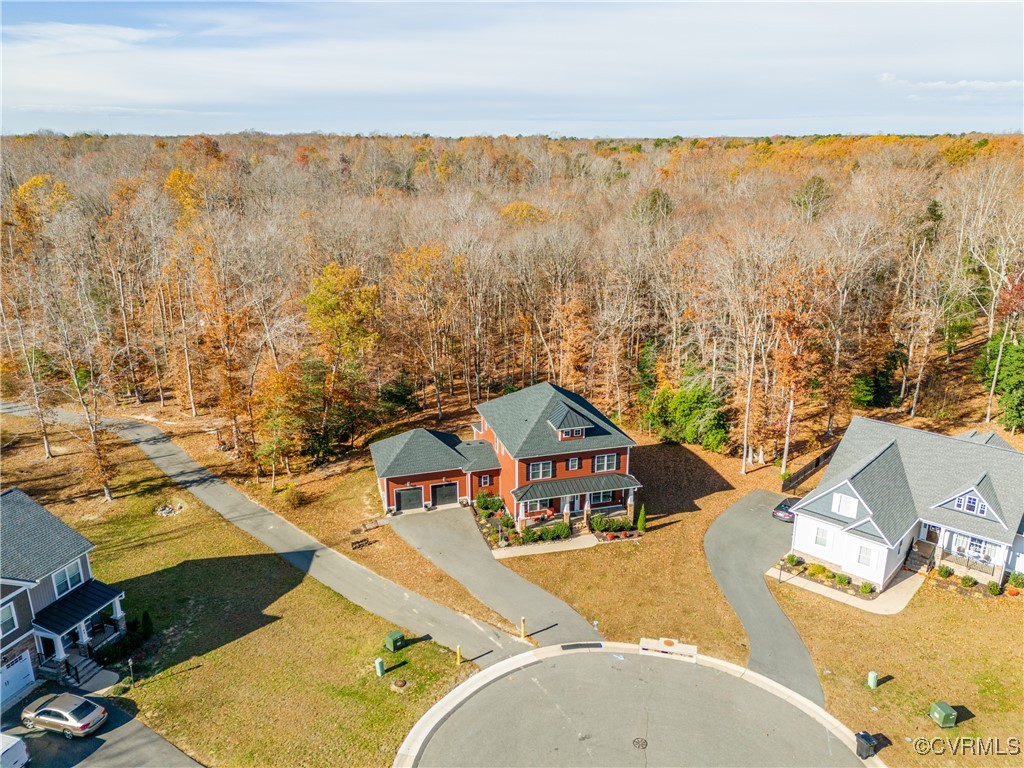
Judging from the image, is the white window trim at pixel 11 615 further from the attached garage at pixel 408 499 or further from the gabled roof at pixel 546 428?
the gabled roof at pixel 546 428

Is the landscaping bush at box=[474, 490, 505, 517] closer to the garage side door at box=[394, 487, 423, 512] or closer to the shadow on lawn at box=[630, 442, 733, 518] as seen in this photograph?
the garage side door at box=[394, 487, 423, 512]

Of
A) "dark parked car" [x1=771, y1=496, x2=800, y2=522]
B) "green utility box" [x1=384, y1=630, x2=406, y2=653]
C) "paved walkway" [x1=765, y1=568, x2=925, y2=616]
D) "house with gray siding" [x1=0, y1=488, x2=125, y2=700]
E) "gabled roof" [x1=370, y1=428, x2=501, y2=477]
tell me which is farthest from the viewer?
"gabled roof" [x1=370, y1=428, x2=501, y2=477]

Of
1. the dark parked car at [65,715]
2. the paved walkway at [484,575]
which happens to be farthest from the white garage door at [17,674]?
the paved walkway at [484,575]

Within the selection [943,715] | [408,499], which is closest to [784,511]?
[943,715]

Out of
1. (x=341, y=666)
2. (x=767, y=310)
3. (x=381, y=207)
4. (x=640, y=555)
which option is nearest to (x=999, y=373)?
(x=767, y=310)

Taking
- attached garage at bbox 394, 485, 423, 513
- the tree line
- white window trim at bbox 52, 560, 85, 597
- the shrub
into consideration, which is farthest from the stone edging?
the tree line

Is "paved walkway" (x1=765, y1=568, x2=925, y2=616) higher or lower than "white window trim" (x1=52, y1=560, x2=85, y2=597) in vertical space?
lower

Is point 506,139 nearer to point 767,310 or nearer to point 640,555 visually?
point 767,310

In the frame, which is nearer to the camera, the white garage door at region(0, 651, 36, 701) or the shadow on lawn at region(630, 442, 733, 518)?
the white garage door at region(0, 651, 36, 701)
